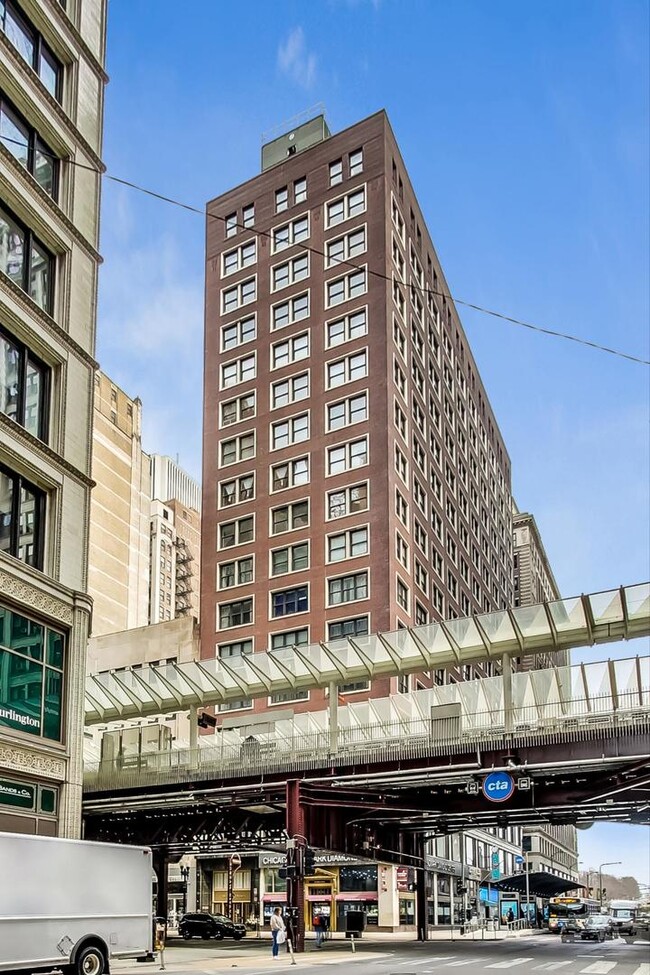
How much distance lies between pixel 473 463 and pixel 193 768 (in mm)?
75687

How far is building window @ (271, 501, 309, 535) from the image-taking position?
82.0 m

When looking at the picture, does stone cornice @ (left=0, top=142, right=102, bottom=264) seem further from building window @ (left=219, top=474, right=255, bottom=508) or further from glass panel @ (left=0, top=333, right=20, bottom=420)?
building window @ (left=219, top=474, right=255, bottom=508)

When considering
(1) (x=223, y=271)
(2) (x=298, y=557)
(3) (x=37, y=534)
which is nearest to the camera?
(3) (x=37, y=534)

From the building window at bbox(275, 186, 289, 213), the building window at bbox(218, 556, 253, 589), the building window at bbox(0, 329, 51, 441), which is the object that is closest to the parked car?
the building window at bbox(218, 556, 253, 589)

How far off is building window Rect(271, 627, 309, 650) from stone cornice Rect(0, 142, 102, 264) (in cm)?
4590

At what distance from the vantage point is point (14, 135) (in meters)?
31.6

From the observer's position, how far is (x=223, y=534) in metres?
86.6

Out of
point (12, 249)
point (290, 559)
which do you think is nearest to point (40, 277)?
point (12, 249)

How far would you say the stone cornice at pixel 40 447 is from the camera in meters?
29.3

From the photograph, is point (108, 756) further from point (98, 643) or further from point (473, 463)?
point (473, 463)

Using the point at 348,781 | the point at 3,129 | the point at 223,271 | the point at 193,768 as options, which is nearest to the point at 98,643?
the point at 223,271

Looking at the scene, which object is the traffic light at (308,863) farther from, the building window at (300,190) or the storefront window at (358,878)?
the building window at (300,190)

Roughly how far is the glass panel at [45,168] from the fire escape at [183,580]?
12386cm

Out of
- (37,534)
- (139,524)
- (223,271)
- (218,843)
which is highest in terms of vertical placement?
(223,271)
